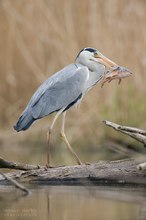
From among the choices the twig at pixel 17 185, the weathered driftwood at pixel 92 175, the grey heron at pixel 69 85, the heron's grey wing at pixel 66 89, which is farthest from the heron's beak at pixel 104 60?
the twig at pixel 17 185

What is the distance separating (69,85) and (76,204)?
1885 mm

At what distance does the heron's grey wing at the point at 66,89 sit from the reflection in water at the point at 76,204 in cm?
115

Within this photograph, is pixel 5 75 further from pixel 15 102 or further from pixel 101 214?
pixel 101 214

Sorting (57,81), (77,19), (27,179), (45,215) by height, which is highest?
(77,19)

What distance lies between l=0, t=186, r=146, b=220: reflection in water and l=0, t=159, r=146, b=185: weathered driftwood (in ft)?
0.20

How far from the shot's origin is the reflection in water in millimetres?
6277

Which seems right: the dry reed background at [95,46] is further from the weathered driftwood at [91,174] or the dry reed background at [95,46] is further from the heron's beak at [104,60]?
the weathered driftwood at [91,174]

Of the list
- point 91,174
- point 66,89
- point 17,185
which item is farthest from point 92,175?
point 66,89

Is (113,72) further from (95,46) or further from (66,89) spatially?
(95,46)

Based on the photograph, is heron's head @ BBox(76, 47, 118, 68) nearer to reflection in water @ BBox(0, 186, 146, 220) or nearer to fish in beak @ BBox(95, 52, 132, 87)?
fish in beak @ BBox(95, 52, 132, 87)

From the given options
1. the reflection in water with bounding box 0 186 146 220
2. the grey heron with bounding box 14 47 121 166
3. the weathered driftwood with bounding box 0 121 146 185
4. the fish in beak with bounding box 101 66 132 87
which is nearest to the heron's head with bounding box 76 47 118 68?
the grey heron with bounding box 14 47 121 166

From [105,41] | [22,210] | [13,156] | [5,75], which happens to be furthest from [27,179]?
[5,75]

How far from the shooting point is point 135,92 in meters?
12.3

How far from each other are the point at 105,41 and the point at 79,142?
1.42m
